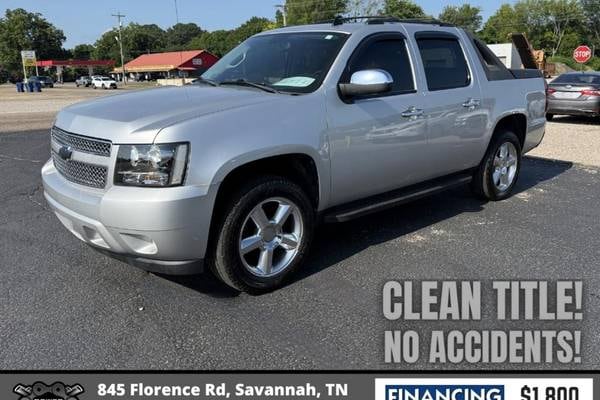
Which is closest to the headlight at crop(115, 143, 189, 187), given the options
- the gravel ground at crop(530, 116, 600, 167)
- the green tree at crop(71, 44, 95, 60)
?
the gravel ground at crop(530, 116, 600, 167)

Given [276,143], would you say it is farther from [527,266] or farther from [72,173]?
[527,266]

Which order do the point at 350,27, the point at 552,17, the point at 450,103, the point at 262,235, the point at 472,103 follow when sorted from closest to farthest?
1. the point at 262,235
2. the point at 350,27
3. the point at 450,103
4. the point at 472,103
5. the point at 552,17

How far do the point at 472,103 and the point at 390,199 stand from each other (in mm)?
1451

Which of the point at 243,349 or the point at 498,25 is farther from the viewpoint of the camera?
the point at 498,25

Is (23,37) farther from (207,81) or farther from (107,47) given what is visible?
(207,81)

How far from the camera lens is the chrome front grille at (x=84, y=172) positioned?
3.42m

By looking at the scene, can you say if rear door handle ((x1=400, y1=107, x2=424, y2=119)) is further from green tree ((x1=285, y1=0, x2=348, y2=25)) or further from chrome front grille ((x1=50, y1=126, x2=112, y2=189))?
green tree ((x1=285, y1=0, x2=348, y2=25))

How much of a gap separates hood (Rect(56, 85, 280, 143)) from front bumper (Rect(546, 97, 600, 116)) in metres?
12.2

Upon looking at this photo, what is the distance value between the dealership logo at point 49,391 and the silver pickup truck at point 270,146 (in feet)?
2.84

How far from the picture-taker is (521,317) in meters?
3.57

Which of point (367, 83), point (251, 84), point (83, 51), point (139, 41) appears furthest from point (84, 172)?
point (83, 51)

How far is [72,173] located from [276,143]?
1.36 m

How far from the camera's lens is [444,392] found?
9.25 feet

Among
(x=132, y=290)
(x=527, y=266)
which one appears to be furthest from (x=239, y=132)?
(x=527, y=266)
